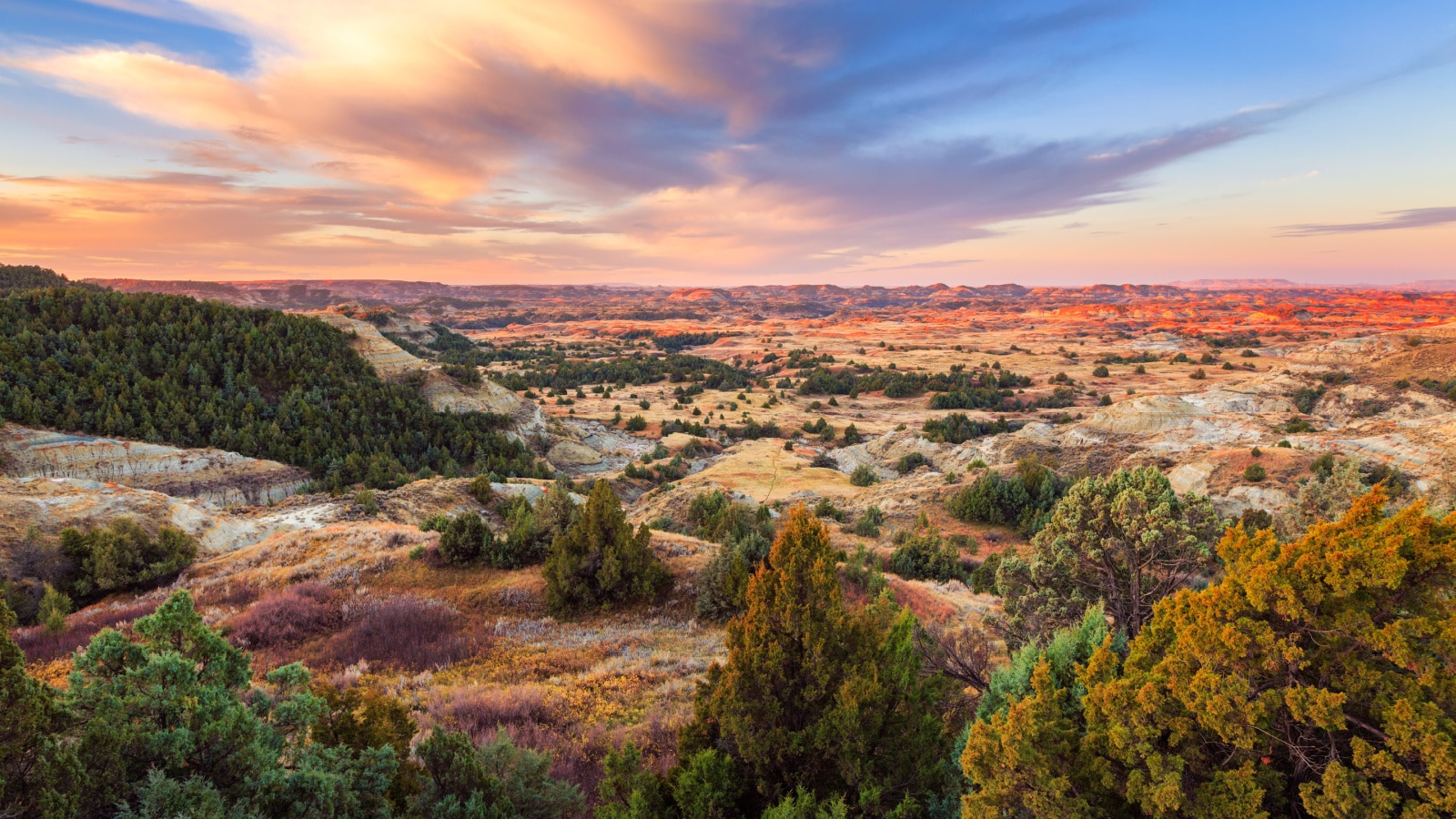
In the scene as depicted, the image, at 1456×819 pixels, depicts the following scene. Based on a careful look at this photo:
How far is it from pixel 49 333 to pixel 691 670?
153ft

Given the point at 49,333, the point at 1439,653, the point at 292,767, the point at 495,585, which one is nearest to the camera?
the point at 1439,653

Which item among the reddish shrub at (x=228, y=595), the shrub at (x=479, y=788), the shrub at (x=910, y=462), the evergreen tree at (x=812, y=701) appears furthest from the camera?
the shrub at (x=910, y=462)

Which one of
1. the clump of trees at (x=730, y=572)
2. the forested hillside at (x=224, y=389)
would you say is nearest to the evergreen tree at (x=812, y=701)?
the clump of trees at (x=730, y=572)

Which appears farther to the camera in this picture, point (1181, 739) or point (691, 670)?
point (691, 670)

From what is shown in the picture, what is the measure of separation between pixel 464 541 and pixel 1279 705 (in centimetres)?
1736

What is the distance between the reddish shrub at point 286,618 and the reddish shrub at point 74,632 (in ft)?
5.35

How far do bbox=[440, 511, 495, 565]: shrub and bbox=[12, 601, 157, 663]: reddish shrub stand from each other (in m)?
6.20

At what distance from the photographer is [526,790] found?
539 centimetres

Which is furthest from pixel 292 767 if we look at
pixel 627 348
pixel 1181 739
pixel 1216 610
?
pixel 627 348

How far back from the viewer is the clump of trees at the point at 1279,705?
10.9ft

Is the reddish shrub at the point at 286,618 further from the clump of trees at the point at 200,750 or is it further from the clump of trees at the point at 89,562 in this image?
the clump of trees at the point at 200,750

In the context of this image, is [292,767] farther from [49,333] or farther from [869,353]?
[869,353]

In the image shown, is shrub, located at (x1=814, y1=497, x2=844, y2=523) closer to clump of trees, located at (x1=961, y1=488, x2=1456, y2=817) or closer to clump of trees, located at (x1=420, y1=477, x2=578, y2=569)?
clump of trees, located at (x1=420, y1=477, x2=578, y2=569)

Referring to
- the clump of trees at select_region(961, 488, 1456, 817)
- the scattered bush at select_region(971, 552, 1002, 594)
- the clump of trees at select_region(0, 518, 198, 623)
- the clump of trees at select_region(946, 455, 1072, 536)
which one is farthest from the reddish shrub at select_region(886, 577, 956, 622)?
the clump of trees at select_region(0, 518, 198, 623)
